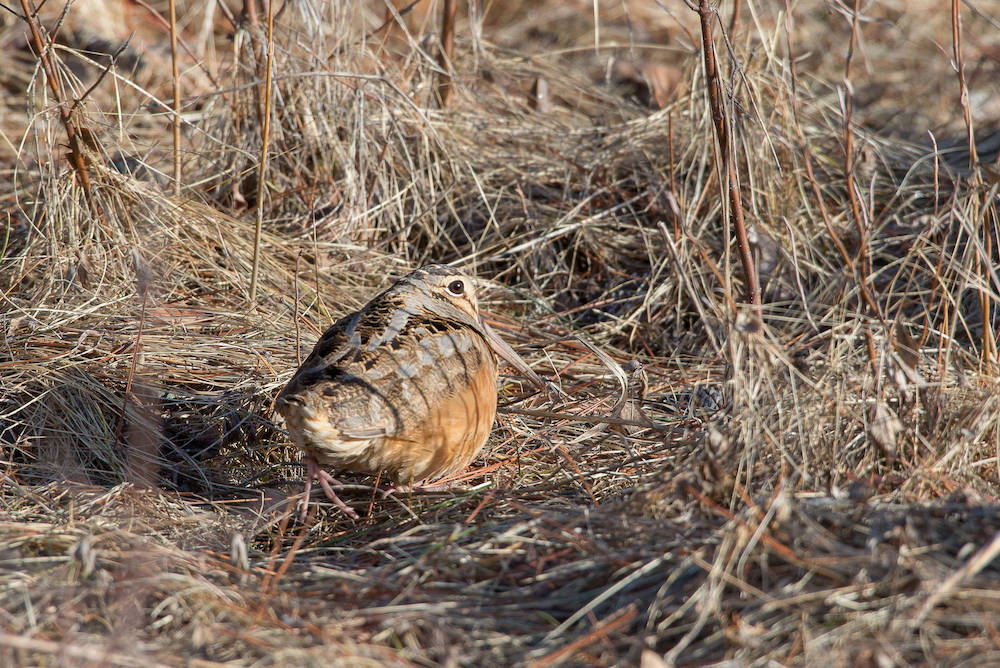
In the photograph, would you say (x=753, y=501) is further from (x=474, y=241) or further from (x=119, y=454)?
(x=474, y=241)

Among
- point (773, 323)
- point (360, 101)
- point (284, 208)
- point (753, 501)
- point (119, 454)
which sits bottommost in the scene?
point (773, 323)

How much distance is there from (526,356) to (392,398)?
1338 millimetres

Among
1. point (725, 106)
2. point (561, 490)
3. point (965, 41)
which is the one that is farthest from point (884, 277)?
point (965, 41)

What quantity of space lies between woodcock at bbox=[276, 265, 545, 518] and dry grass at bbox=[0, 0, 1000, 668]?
0.19 metres

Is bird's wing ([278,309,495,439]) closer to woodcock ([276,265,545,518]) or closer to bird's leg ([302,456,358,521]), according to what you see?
woodcock ([276,265,545,518])

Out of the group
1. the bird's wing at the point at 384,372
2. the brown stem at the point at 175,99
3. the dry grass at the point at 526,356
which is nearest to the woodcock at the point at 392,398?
the bird's wing at the point at 384,372

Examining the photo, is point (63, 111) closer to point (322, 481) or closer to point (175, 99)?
point (175, 99)

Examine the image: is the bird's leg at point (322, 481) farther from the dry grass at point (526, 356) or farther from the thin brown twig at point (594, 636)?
the thin brown twig at point (594, 636)

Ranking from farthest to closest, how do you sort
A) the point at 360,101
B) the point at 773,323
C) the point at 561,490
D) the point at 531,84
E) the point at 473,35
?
1. the point at 531,84
2. the point at 473,35
3. the point at 360,101
4. the point at 773,323
5. the point at 561,490

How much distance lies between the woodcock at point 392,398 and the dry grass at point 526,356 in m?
0.19

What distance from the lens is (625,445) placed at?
3.31 metres

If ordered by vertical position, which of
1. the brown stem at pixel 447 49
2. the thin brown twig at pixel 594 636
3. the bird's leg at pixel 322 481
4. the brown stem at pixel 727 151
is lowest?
the thin brown twig at pixel 594 636

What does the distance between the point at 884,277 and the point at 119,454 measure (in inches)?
135

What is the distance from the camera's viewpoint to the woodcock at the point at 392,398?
2807 mm
